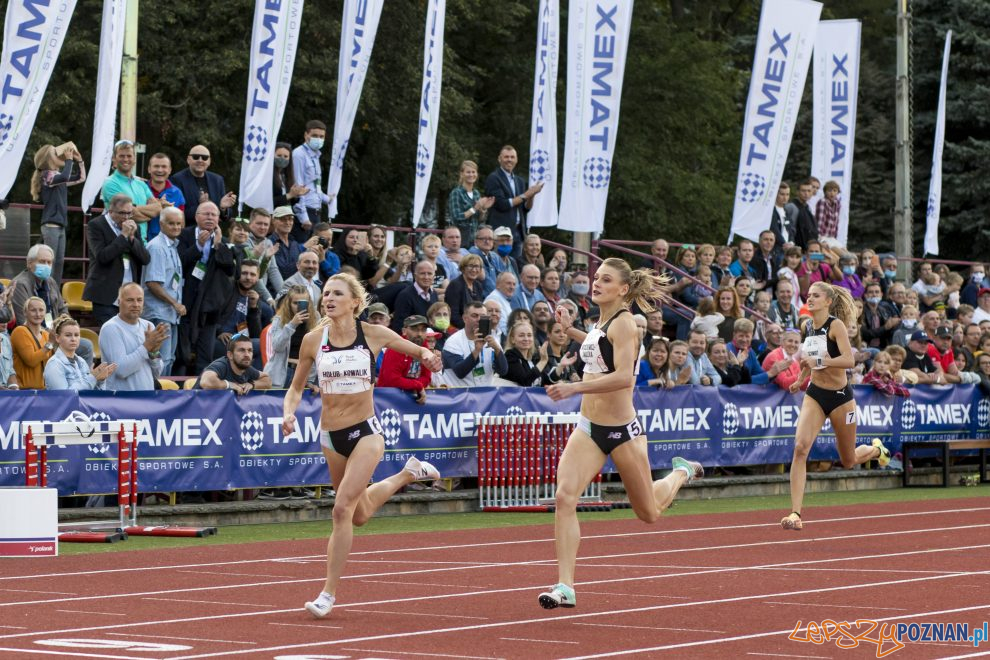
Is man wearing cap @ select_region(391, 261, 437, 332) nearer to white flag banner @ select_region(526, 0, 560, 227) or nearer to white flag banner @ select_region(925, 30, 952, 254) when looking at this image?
white flag banner @ select_region(526, 0, 560, 227)

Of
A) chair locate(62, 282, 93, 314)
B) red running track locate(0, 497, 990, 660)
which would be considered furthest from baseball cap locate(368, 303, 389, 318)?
chair locate(62, 282, 93, 314)

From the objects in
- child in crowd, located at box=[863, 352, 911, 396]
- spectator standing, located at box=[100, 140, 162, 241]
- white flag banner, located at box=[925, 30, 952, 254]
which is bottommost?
child in crowd, located at box=[863, 352, 911, 396]

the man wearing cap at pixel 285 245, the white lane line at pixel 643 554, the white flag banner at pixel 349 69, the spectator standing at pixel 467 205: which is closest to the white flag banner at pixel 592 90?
the spectator standing at pixel 467 205

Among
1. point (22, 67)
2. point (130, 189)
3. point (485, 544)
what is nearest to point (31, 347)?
point (130, 189)

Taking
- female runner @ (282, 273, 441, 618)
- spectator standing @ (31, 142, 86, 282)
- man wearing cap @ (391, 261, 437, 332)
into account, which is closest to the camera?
female runner @ (282, 273, 441, 618)

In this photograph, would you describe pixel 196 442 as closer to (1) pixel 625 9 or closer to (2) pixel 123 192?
(2) pixel 123 192

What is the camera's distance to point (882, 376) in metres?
26.6

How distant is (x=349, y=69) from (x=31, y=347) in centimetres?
825

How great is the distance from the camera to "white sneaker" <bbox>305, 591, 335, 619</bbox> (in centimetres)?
1095

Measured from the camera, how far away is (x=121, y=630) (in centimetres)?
→ 1055

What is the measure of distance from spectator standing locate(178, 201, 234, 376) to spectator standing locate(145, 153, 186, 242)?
1.24 feet

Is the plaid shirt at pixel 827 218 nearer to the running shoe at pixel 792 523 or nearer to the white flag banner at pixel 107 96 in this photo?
the white flag banner at pixel 107 96

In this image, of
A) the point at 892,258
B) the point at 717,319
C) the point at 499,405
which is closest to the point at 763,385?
the point at 717,319

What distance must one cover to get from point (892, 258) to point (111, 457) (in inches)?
740
